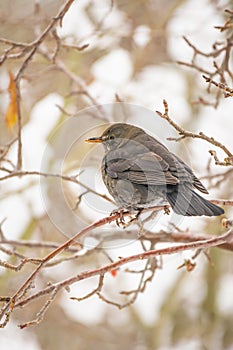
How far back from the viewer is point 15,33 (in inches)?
144

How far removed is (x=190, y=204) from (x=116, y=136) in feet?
1.75

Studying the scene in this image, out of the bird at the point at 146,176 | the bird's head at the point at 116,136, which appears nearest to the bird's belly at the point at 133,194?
the bird at the point at 146,176

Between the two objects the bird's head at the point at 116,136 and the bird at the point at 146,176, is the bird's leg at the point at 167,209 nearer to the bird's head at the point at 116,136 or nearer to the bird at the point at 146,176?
the bird at the point at 146,176

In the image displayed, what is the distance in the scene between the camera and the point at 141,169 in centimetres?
215

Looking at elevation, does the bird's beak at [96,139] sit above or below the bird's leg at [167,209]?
above

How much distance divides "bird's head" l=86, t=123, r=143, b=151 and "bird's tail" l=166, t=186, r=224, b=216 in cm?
35

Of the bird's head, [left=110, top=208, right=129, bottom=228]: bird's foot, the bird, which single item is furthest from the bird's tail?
the bird's head

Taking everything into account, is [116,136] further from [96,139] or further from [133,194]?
[133,194]

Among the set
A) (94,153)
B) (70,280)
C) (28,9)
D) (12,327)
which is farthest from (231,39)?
(12,327)

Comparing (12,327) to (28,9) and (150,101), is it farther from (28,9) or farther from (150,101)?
(28,9)

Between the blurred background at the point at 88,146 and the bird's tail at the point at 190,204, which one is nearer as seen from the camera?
the bird's tail at the point at 190,204

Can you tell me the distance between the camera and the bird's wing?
2.10m

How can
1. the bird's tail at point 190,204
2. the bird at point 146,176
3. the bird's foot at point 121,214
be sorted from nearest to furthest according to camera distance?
the bird's tail at point 190,204
the bird at point 146,176
the bird's foot at point 121,214

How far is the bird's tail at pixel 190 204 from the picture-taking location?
1909 mm
